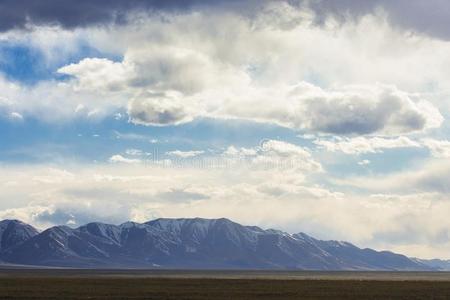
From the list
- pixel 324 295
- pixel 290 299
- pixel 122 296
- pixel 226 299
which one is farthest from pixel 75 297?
pixel 324 295

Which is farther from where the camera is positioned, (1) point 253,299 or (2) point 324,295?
(2) point 324,295

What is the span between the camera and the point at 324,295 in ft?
266

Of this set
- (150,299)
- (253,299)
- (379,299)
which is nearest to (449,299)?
(379,299)

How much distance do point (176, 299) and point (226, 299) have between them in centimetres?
533

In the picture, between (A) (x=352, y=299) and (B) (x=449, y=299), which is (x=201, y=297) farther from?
(B) (x=449, y=299)

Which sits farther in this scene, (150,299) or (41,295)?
(41,295)

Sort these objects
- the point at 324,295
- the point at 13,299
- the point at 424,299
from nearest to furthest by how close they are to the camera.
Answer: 1. the point at 13,299
2. the point at 424,299
3. the point at 324,295

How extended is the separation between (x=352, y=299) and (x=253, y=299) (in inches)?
437

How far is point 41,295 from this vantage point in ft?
253

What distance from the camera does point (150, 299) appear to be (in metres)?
70.9

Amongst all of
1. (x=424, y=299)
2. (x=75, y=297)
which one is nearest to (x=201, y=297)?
(x=75, y=297)

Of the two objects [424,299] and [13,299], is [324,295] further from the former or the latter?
[13,299]

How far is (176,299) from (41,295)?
17.4 metres

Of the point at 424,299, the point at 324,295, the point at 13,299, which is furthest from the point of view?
the point at 324,295
